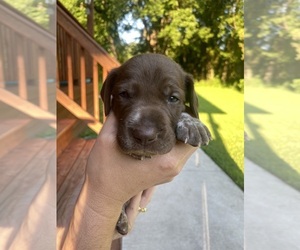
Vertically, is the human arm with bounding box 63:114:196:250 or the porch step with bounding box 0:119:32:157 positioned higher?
the porch step with bounding box 0:119:32:157

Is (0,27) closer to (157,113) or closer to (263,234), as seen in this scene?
(157,113)

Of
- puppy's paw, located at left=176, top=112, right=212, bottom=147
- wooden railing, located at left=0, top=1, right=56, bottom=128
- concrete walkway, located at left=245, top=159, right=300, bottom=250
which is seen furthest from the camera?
concrete walkway, located at left=245, top=159, right=300, bottom=250

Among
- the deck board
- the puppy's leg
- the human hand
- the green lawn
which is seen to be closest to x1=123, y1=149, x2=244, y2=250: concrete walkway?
the green lawn

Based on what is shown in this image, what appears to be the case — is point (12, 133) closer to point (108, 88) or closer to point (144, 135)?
point (144, 135)

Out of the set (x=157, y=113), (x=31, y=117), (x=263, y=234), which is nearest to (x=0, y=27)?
(x=31, y=117)

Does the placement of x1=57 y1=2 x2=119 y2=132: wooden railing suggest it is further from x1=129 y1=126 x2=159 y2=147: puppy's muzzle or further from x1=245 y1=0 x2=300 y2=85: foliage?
x1=129 y1=126 x2=159 y2=147: puppy's muzzle

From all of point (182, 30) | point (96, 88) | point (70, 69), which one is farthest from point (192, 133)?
point (182, 30)
